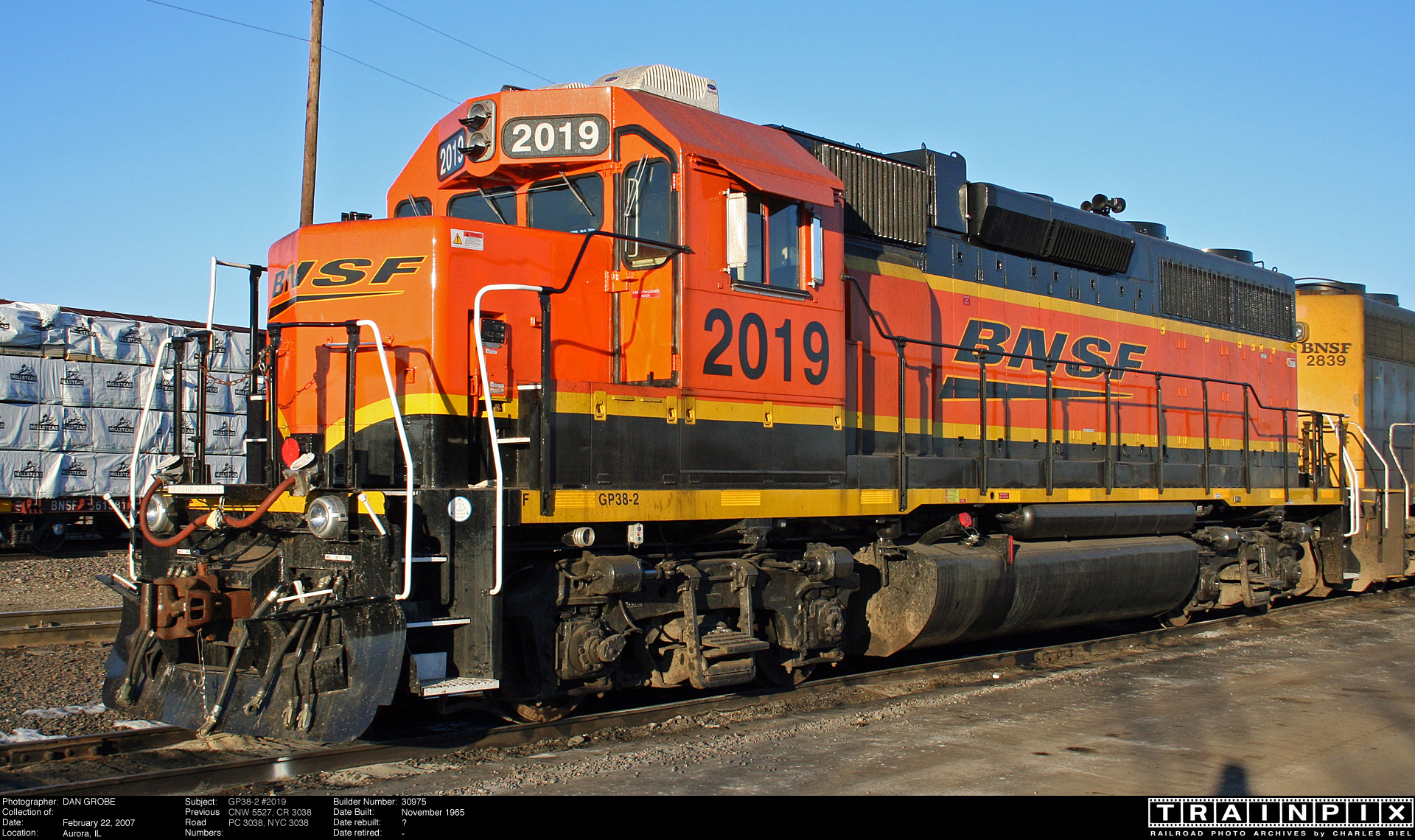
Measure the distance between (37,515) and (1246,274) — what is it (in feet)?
53.2

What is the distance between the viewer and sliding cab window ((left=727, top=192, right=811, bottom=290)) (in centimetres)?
669

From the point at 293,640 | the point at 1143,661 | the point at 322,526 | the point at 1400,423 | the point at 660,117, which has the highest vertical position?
the point at 660,117

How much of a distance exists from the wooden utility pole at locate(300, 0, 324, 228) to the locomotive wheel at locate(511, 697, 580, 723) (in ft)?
28.5

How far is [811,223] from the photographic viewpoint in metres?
7.04

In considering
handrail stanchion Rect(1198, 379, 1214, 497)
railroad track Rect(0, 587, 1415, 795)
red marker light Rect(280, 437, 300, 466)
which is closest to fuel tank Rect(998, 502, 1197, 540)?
handrail stanchion Rect(1198, 379, 1214, 497)

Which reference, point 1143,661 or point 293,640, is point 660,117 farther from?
point 1143,661

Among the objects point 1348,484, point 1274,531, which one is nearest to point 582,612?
point 1274,531

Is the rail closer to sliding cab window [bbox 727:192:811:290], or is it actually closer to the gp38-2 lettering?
sliding cab window [bbox 727:192:811:290]

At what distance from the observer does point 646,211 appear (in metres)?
6.47

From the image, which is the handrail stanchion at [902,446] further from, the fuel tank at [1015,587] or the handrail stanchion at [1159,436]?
the handrail stanchion at [1159,436]

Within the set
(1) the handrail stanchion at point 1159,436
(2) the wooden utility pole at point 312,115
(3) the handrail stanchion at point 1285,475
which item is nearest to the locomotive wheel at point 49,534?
(2) the wooden utility pole at point 312,115
